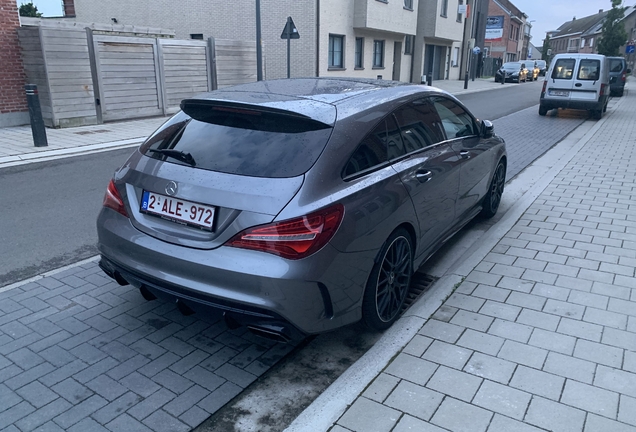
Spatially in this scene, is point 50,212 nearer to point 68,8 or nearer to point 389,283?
point 389,283

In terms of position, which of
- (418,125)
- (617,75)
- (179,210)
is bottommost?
(617,75)

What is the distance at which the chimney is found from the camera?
28922 millimetres

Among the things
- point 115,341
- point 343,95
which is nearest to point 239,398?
point 115,341

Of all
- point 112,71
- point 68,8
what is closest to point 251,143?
point 112,71

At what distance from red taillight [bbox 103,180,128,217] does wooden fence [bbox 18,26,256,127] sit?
10.6 metres

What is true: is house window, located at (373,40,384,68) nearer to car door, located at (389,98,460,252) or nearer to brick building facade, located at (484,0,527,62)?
car door, located at (389,98,460,252)

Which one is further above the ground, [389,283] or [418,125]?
[418,125]

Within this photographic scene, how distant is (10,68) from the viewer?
41.8 ft

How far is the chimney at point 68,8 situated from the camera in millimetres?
28922

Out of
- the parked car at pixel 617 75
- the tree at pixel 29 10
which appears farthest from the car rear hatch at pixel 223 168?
the tree at pixel 29 10

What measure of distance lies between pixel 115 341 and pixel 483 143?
3.94 meters

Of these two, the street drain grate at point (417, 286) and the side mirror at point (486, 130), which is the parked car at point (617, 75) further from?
the street drain grate at point (417, 286)

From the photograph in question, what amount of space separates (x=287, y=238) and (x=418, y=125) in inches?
71.6

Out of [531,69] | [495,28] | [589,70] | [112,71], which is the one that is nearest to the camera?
[112,71]
